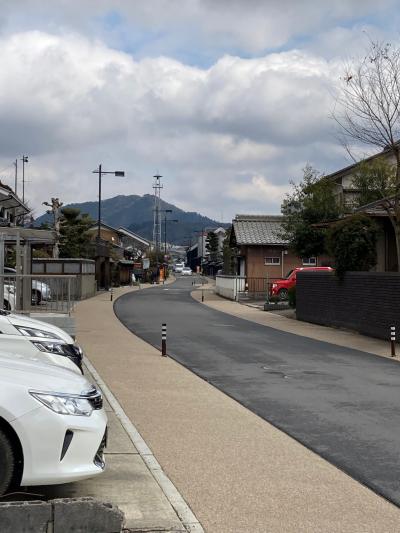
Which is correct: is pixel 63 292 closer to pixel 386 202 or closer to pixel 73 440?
pixel 73 440

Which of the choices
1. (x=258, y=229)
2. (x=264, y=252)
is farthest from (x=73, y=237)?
(x=264, y=252)

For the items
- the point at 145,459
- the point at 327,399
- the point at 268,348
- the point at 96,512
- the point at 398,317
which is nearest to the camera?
the point at 96,512

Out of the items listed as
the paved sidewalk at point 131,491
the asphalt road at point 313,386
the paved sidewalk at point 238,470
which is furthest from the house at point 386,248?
the paved sidewalk at point 131,491

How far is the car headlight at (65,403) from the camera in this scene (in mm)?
4945

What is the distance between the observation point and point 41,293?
51.9ft

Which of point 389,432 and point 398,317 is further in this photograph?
point 398,317

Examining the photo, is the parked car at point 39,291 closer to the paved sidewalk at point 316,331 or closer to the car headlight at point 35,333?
the car headlight at point 35,333

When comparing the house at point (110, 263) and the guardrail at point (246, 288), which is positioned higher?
the house at point (110, 263)

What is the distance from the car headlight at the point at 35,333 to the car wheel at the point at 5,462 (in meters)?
5.40

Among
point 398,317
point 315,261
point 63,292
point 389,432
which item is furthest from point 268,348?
point 315,261

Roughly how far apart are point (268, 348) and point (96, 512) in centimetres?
1372

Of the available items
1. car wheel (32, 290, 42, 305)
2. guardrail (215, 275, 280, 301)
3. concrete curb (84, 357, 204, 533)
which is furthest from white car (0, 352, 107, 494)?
guardrail (215, 275, 280, 301)

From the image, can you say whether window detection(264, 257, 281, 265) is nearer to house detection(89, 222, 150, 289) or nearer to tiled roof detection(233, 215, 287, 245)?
tiled roof detection(233, 215, 287, 245)

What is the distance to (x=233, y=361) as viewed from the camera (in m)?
15.1
